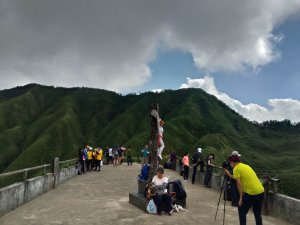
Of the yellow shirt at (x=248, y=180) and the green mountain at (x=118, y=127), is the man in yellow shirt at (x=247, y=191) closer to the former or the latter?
the yellow shirt at (x=248, y=180)

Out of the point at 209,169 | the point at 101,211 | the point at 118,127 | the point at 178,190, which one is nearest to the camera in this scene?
the point at 101,211

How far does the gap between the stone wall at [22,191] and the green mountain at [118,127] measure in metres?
67.7


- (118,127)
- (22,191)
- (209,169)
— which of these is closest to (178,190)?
(22,191)

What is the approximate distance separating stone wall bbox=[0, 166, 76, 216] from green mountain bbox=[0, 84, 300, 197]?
67.7 metres

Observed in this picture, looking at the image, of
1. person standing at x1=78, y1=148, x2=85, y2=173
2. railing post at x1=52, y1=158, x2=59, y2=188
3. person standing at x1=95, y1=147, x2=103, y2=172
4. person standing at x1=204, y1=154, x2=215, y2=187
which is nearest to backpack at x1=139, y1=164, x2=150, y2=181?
person standing at x1=204, y1=154, x2=215, y2=187

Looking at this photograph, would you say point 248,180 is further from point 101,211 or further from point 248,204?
point 101,211

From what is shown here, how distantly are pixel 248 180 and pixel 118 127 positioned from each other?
11655 cm

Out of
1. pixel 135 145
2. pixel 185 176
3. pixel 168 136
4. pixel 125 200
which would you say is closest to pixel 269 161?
pixel 168 136

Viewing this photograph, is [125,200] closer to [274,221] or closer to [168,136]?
[274,221]

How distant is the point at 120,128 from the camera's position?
122938mm

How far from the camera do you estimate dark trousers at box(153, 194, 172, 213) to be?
10.5 metres

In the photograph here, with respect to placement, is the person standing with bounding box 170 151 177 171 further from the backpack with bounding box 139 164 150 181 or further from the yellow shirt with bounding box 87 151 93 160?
the backpack with bounding box 139 164 150 181

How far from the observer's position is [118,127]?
123 meters

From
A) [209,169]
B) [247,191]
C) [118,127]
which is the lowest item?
[247,191]
